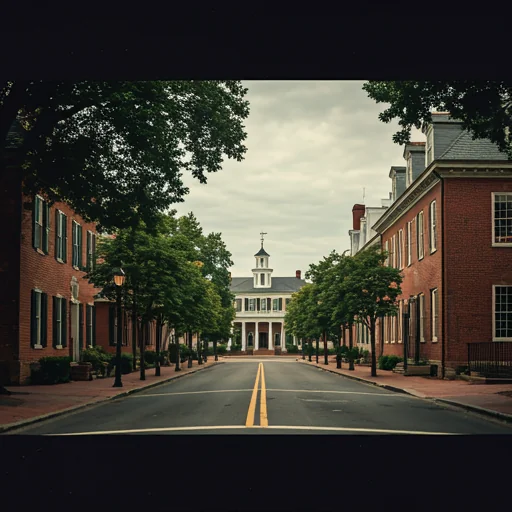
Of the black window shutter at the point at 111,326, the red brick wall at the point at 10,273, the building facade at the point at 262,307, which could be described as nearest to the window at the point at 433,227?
the black window shutter at the point at 111,326

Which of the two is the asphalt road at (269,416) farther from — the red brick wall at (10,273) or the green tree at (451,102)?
the green tree at (451,102)

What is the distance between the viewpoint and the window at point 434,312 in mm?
34812

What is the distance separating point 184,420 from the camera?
16.4 metres

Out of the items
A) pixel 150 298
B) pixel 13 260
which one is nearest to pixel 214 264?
pixel 150 298

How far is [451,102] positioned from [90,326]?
24.3m

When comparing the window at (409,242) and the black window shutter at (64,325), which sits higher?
the window at (409,242)

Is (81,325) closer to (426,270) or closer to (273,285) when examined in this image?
(426,270)

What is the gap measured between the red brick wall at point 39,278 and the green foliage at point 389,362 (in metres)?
15.6

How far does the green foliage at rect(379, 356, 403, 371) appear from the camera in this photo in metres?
40.8

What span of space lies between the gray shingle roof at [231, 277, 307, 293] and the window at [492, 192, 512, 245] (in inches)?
3254

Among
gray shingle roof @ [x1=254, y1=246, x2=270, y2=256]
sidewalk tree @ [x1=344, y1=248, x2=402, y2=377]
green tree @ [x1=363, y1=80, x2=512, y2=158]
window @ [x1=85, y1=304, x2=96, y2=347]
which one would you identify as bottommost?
window @ [x1=85, y1=304, x2=96, y2=347]

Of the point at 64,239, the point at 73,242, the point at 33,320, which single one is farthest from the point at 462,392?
the point at 73,242

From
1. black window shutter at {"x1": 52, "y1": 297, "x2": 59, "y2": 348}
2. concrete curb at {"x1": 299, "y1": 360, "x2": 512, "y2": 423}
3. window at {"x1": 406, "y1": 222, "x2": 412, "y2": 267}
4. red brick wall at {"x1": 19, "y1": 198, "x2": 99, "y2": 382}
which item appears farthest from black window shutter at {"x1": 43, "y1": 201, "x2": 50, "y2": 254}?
window at {"x1": 406, "y1": 222, "x2": 412, "y2": 267}

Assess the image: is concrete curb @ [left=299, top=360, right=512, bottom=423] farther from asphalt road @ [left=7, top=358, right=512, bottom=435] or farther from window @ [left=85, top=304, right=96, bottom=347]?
window @ [left=85, top=304, right=96, bottom=347]
